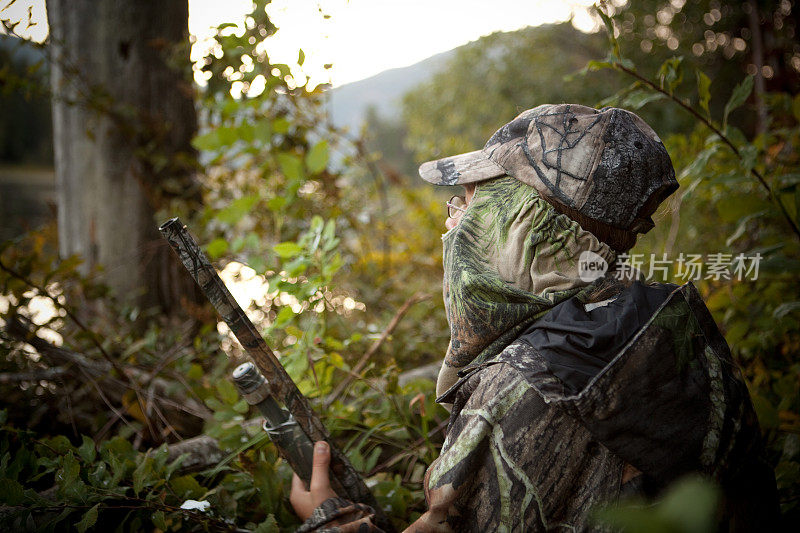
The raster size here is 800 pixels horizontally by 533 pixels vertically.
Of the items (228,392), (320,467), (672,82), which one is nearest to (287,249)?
(228,392)

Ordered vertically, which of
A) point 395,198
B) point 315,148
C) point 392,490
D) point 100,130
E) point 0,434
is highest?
point 100,130

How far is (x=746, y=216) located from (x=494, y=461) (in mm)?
1708

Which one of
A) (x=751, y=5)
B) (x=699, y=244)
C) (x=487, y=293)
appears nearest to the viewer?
(x=487, y=293)

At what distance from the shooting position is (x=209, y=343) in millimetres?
3199

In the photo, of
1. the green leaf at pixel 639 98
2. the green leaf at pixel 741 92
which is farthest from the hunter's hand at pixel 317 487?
the green leaf at pixel 741 92

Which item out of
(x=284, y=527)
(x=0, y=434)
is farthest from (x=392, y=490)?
(x=0, y=434)

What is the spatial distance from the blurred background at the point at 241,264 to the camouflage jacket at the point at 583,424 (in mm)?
351

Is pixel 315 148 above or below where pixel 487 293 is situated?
above

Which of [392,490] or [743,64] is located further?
[743,64]

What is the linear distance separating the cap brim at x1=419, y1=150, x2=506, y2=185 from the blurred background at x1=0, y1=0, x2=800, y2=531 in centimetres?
46

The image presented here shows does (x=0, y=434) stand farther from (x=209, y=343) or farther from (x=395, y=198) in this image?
(x=395, y=198)

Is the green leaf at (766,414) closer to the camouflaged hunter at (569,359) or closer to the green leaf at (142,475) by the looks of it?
the camouflaged hunter at (569,359)

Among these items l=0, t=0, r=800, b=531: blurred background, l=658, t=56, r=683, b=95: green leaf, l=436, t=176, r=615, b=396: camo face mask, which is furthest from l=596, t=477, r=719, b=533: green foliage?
l=658, t=56, r=683, b=95: green leaf

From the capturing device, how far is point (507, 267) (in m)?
1.36
